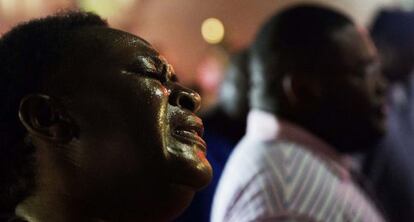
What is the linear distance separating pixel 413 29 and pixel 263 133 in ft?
5.11

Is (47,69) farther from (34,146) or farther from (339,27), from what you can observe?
(339,27)

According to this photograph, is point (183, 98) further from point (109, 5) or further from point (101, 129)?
point (109, 5)

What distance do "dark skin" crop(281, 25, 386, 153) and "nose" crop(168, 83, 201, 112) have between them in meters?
1.00

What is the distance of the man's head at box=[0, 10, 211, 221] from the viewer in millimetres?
943

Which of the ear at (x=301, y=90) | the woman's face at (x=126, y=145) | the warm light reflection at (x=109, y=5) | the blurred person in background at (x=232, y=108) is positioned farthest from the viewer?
the warm light reflection at (x=109, y=5)

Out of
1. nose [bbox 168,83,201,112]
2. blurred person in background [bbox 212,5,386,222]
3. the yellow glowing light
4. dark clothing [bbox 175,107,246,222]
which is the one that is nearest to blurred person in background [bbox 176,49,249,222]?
dark clothing [bbox 175,107,246,222]

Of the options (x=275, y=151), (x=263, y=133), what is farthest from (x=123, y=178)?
(x=263, y=133)

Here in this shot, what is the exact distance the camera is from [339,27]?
207 centimetres

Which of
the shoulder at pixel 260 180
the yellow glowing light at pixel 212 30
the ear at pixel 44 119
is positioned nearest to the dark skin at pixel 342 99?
the shoulder at pixel 260 180

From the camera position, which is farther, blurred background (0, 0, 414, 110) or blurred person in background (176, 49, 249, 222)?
blurred background (0, 0, 414, 110)

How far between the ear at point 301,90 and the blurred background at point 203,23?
1.82m

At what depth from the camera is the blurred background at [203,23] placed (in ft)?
13.0

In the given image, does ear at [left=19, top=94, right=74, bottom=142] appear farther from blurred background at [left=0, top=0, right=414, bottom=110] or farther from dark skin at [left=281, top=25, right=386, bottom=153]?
blurred background at [left=0, top=0, right=414, bottom=110]

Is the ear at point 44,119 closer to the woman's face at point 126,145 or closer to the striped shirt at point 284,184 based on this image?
the woman's face at point 126,145
